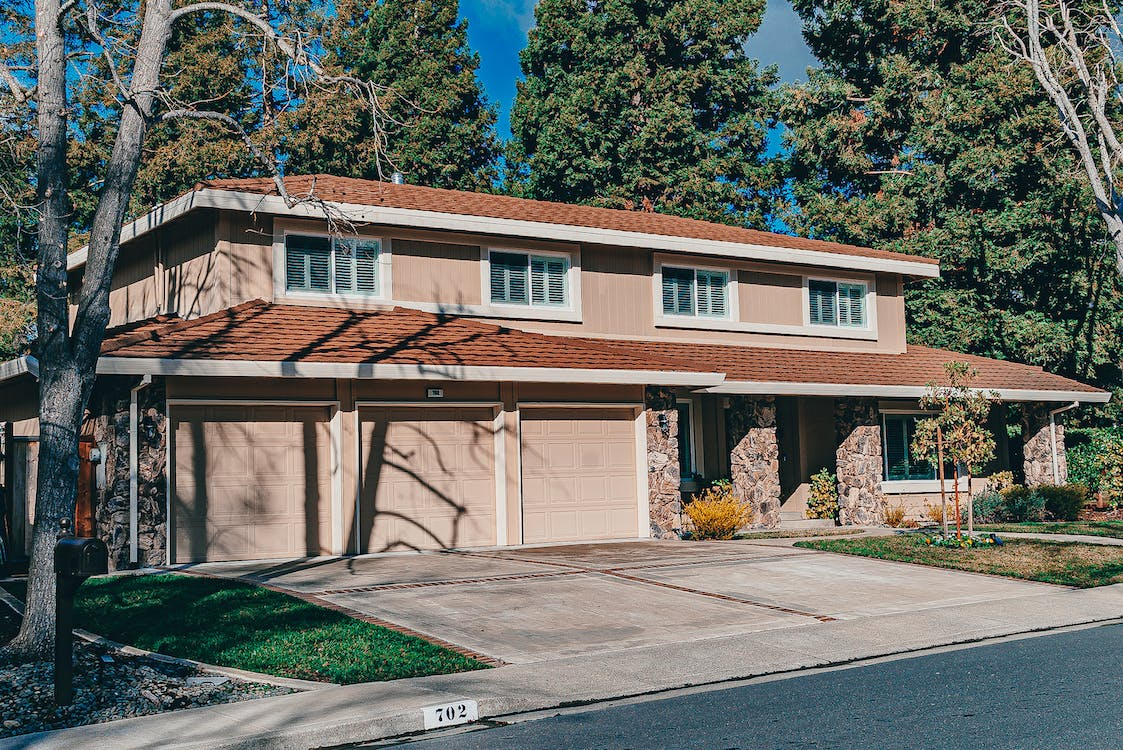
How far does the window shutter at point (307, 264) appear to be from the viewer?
1864 cm

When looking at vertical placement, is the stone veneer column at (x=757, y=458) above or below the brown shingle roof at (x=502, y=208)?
below

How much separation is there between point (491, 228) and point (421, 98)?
22.9 meters

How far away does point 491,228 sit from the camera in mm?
20047

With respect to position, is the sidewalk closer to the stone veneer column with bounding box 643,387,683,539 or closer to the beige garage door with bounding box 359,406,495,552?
the stone veneer column with bounding box 643,387,683,539

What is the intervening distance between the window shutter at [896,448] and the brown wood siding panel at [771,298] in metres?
3.07

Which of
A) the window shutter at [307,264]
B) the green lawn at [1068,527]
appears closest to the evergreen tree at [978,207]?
the green lawn at [1068,527]

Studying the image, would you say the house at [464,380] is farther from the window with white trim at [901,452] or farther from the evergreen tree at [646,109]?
the evergreen tree at [646,109]

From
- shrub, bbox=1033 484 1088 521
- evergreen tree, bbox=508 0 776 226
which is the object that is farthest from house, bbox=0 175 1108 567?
evergreen tree, bbox=508 0 776 226

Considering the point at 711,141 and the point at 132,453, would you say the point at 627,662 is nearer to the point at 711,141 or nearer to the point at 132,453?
the point at 132,453

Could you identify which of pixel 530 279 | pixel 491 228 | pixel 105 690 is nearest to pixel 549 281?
pixel 530 279

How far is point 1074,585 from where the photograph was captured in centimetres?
1466

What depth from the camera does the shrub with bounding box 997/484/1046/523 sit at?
78.6ft

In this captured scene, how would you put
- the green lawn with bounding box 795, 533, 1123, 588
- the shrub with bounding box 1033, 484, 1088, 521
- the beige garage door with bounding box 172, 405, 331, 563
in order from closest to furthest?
1. the green lawn with bounding box 795, 533, 1123, 588
2. the beige garage door with bounding box 172, 405, 331, 563
3. the shrub with bounding box 1033, 484, 1088, 521

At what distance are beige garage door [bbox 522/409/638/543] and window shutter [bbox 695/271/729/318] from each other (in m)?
4.93
